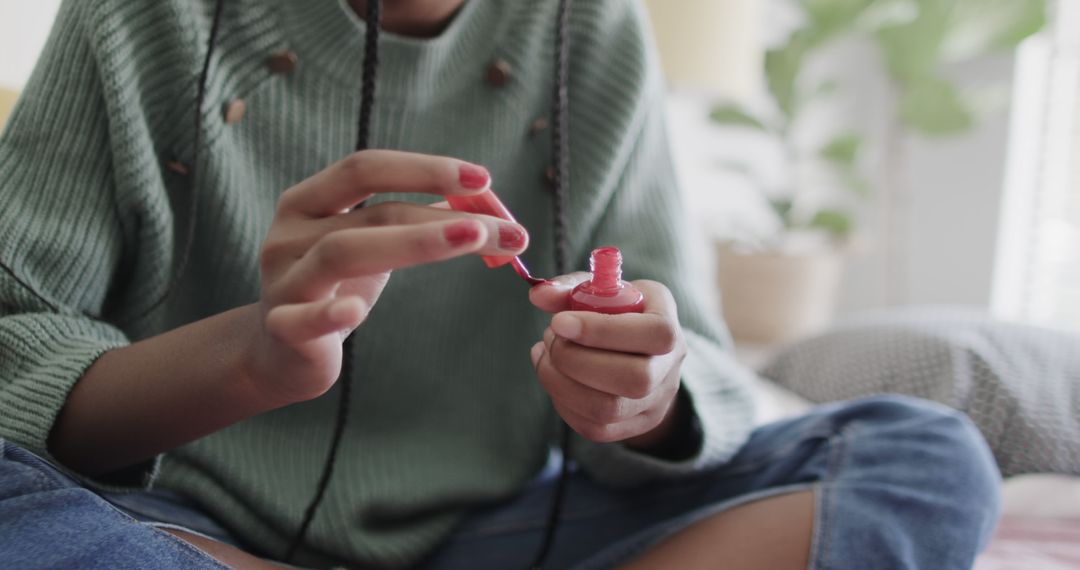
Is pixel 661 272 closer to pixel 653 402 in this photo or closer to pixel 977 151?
pixel 653 402

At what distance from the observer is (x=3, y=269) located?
21.0 inches

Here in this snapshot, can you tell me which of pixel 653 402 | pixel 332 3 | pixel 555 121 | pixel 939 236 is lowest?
pixel 939 236

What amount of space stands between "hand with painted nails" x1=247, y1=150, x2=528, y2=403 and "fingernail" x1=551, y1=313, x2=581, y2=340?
0.05 meters

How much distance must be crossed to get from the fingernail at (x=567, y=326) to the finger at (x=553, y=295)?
0.06 feet

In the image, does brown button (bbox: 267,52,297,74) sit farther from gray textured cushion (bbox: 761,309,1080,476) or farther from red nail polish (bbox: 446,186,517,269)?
gray textured cushion (bbox: 761,309,1080,476)

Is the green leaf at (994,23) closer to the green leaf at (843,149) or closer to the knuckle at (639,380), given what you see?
the green leaf at (843,149)

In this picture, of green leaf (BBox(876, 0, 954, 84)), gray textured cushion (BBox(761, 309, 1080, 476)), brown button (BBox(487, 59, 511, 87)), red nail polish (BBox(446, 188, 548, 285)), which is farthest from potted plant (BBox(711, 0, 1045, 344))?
red nail polish (BBox(446, 188, 548, 285))

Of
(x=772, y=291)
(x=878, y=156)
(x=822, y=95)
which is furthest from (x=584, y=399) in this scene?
(x=878, y=156)

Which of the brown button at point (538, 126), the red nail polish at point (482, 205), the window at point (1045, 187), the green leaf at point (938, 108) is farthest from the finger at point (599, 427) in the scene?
the window at point (1045, 187)

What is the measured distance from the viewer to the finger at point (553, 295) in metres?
0.44

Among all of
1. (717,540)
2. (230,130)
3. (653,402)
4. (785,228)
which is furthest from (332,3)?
(785,228)

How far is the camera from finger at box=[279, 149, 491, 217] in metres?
0.40

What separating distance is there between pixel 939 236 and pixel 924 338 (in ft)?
4.19

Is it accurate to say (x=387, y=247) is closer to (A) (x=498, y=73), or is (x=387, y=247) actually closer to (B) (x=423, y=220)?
(B) (x=423, y=220)
